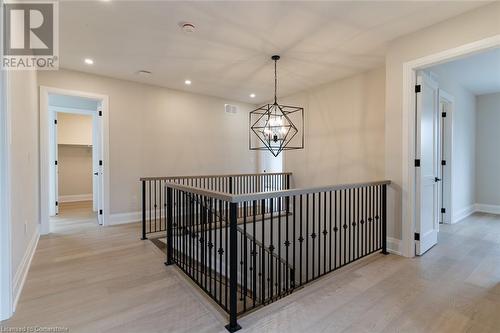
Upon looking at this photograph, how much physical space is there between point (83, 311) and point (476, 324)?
9.70ft

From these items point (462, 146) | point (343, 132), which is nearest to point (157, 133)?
point (343, 132)

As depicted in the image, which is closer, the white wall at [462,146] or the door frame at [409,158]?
the door frame at [409,158]

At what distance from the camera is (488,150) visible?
550 centimetres

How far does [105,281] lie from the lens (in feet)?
8.05

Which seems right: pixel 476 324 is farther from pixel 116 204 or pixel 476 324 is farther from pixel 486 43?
pixel 116 204

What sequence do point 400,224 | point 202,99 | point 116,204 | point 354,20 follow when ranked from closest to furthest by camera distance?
1. point 354,20
2. point 400,224
3. point 116,204
4. point 202,99

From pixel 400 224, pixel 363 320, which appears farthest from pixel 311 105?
pixel 363 320

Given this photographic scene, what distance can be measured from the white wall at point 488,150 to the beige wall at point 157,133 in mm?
5445

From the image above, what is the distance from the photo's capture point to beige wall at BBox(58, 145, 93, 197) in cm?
712

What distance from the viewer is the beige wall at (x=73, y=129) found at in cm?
699

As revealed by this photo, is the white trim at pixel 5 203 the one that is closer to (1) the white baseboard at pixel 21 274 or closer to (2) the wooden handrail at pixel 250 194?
(1) the white baseboard at pixel 21 274

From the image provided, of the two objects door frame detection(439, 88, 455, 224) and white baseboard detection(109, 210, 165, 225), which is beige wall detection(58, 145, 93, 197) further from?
door frame detection(439, 88, 455, 224)

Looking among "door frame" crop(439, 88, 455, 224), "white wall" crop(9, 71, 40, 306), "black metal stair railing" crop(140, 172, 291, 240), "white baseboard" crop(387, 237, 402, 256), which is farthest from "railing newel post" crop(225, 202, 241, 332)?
"door frame" crop(439, 88, 455, 224)

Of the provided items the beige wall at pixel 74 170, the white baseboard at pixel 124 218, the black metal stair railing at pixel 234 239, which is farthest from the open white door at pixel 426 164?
the beige wall at pixel 74 170
